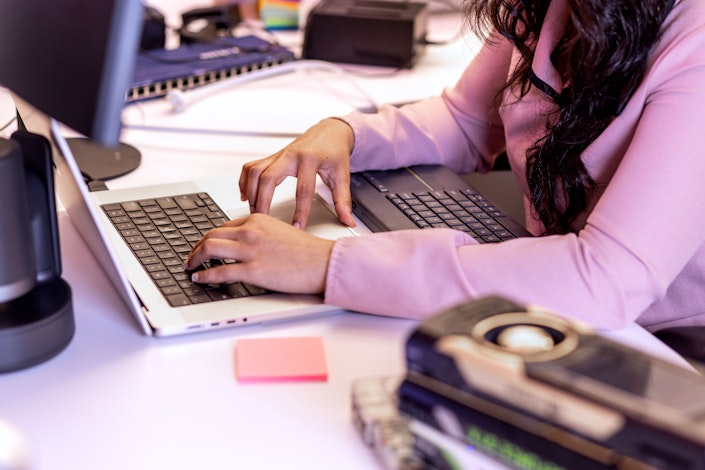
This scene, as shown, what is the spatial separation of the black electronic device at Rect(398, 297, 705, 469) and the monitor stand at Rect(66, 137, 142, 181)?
73cm

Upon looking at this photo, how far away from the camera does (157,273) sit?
961 mm

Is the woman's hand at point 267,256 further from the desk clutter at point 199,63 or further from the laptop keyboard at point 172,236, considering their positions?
the desk clutter at point 199,63

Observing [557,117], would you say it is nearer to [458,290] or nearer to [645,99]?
[645,99]

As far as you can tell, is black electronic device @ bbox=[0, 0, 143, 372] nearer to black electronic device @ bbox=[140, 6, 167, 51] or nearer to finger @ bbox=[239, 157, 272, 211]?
finger @ bbox=[239, 157, 272, 211]

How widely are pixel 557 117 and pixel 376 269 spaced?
0.38 metres

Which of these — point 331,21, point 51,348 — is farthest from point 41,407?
point 331,21

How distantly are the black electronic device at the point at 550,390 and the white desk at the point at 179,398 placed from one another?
13cm

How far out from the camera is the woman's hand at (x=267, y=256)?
93 centimetres

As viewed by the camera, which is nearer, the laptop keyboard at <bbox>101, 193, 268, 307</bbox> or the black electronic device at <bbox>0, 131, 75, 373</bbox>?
the black electronic device at <bbox>0, 131, 75, 373</bbox>

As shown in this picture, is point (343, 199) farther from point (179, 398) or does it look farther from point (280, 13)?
point (280, 13)

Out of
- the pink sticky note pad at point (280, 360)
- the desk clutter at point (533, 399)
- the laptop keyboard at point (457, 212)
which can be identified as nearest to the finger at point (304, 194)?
the laptop keyboard at point (457, 212)

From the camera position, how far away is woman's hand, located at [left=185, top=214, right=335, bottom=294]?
0.93m

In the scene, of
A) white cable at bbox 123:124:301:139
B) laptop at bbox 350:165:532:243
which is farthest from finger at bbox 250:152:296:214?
white cable at bbox 123:124:301:139

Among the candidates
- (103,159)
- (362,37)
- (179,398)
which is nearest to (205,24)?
(362,37)
